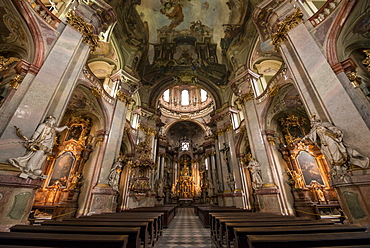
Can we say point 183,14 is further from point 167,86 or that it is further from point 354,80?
point 354,80

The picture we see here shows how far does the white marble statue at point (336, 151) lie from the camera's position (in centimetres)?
420

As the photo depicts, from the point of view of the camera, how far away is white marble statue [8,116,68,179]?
4.31 metres

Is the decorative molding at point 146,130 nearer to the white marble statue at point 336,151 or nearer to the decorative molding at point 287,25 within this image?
the decorative molding at point 287,25

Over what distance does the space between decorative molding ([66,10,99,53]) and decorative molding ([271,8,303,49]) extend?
8.86m

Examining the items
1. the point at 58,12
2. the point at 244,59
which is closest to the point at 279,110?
the point at 244,59

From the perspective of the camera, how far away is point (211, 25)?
48.1 feet

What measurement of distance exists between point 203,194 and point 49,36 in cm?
2227

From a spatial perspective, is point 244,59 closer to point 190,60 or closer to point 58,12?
point 190,60

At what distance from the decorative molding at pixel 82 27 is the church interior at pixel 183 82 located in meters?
0.05

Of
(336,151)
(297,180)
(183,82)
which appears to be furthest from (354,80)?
(183,82)

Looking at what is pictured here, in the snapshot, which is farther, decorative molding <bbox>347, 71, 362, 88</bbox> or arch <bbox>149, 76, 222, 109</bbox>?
arch <bbox>149, 76, 222, 109</bbox>

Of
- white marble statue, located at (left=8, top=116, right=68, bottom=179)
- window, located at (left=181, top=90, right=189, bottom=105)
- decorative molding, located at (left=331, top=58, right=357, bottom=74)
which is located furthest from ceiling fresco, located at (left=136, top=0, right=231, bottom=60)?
window, located at (left=181, top=90, right=189, bottom=105)

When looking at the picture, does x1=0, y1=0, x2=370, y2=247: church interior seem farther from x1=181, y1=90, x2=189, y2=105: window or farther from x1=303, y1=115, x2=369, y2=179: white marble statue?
x1=181, y1=90, x2=189, y2=105: window

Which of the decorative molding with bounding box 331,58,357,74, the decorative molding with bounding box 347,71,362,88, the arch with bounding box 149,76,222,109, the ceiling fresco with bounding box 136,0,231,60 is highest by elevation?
the ceiling fresco with bounding box 136,0,231,60
